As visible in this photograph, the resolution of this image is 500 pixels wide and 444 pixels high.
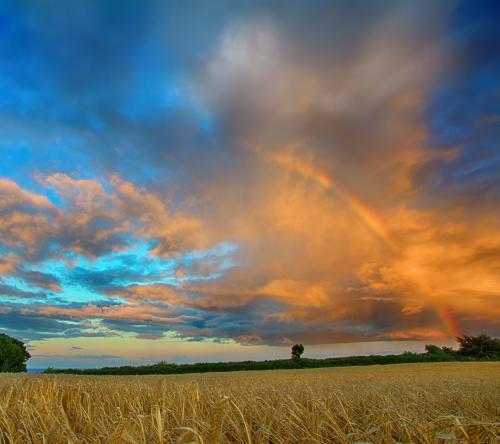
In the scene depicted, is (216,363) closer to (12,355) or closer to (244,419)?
(12,355)

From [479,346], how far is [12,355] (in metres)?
70.2

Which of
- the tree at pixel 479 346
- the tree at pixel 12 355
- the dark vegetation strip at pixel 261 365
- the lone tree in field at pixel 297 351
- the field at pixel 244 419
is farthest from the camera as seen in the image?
the tree at pixel 479 346

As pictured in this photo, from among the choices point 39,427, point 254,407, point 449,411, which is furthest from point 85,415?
point 449,411

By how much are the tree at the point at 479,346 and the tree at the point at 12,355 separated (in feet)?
216

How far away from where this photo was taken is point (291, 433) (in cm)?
372

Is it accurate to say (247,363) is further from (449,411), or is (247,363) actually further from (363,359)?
(449,411)

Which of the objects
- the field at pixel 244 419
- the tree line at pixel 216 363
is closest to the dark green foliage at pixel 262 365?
the tree line at pixel 216 363

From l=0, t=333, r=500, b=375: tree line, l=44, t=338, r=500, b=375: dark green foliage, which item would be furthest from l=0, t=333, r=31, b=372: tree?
l=44, t=338, r=500, b=375: dark green foliage

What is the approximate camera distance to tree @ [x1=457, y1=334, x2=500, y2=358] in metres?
69.8

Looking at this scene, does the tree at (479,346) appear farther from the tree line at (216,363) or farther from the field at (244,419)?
the field at (244,419)

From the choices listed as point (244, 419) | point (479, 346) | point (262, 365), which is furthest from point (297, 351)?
point (244, 419)

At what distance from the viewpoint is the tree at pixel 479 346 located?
69.8 m

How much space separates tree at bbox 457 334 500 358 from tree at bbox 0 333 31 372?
65.7 meters

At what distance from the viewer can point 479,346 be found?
72000mm
